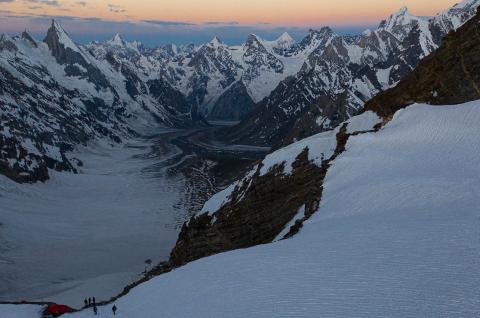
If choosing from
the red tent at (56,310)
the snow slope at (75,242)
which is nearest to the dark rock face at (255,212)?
the red tent at (56,310)

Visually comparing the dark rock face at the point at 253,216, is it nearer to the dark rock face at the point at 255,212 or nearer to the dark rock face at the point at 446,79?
the dark rock face at the point at 255,212

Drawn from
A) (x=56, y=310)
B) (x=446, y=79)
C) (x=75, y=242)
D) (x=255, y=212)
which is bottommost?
(x=56, y=310)

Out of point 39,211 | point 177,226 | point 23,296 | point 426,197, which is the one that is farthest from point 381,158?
point 39,211

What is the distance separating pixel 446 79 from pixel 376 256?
4186 cm

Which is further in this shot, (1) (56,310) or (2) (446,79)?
(2) (446,79)

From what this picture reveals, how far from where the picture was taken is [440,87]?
56.1 meters

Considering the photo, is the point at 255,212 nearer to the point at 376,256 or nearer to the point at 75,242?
the point at 376,256

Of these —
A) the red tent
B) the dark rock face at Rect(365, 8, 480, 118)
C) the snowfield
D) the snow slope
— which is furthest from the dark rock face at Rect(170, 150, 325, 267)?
the snow slope

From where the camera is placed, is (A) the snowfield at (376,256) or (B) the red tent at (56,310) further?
(B) the red tent at (56,310)

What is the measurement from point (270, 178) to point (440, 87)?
23.5 metres

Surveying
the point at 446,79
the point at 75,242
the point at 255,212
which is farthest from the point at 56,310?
the point at 75,242

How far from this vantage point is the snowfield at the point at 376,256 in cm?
1725

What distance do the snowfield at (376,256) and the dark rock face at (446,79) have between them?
12.1m

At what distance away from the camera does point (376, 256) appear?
69.5 ft
